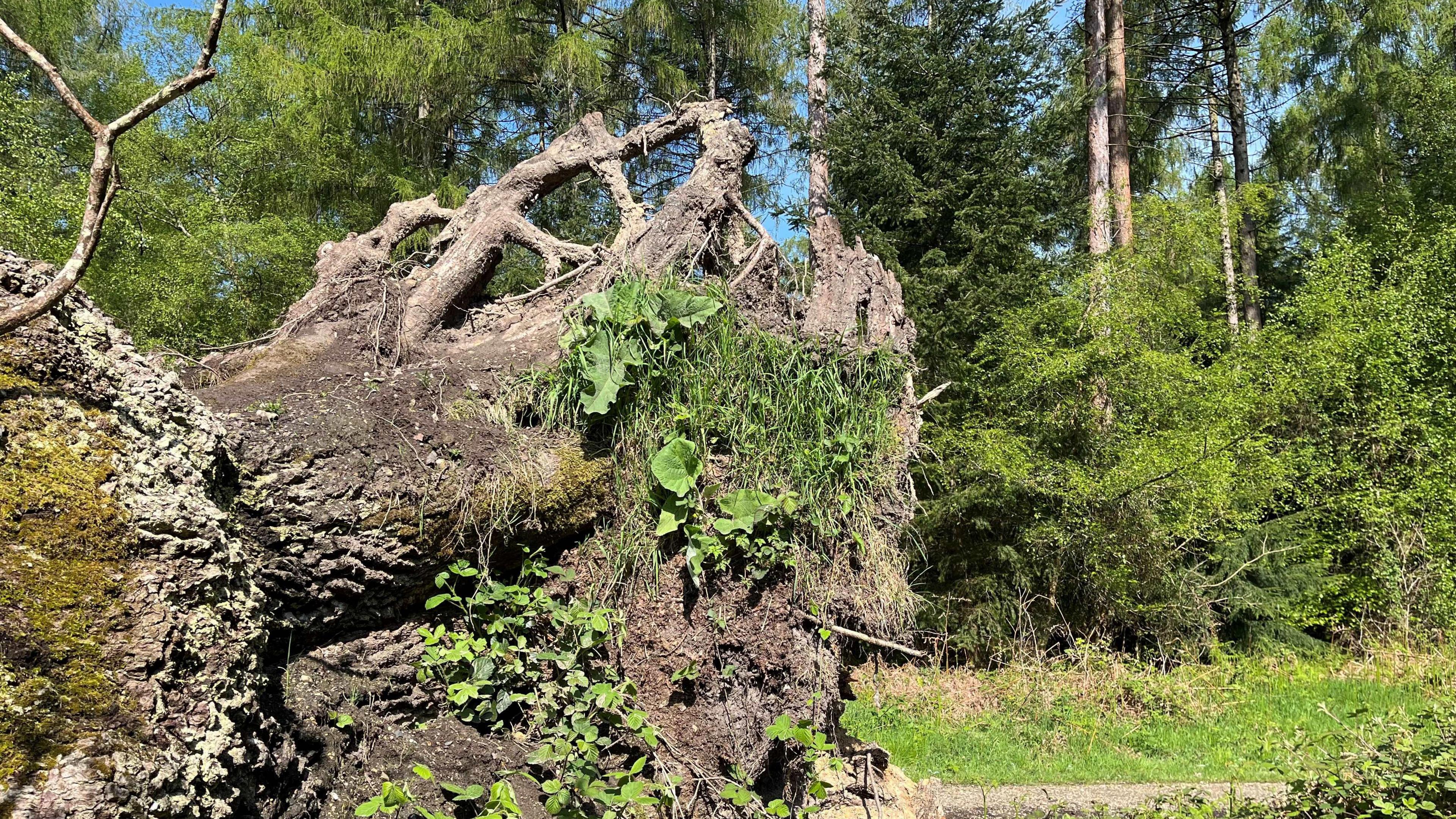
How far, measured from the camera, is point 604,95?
13.4 metres

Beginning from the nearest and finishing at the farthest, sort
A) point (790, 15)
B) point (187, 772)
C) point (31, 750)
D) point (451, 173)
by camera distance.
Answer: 1. point (31, 750)
2. point (187, 772)
3. point (451, 173)
4. point (790, 15)

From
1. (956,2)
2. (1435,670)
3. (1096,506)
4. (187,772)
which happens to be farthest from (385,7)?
(1435,670)

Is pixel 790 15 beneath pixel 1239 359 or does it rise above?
above

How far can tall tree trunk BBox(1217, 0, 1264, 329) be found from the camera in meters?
16.4

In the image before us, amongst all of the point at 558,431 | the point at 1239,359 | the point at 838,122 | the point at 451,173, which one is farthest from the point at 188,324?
the point at 1239,359

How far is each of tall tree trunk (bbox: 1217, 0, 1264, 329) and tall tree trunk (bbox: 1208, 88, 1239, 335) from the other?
0.25 metres

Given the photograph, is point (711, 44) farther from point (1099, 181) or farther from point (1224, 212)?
point (1224, 212)

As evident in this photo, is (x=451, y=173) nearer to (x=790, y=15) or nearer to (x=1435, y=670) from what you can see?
(x=790, y=15)

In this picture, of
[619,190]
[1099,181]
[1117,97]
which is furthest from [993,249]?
[619,190]

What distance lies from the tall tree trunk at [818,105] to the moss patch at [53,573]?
34.2ft

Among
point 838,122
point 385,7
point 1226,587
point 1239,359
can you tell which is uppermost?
point 385,7

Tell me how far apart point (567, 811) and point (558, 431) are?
1288 mm

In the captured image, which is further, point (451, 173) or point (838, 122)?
point (451, 173)

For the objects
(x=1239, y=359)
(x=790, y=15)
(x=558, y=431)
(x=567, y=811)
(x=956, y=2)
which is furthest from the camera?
(x=790, y=15)
